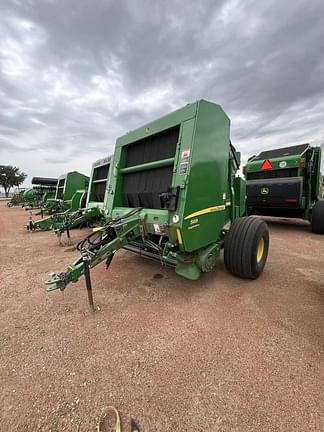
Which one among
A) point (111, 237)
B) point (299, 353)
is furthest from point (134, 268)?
point (299, 353)

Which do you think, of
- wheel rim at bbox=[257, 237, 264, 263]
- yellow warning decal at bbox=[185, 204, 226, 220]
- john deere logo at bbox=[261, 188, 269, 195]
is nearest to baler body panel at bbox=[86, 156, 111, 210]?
yellow warning decal at bbox=[185, 204, 226, 220]

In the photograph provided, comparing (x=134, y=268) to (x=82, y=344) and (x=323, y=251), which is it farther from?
(x=323, y=251)

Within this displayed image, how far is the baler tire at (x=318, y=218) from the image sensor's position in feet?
20.8

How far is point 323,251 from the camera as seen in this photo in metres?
4.80

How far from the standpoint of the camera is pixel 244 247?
3096mm

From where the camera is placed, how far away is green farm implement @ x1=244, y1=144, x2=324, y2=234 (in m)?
6.34

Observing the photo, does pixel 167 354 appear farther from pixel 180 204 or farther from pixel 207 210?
pixel 207 210

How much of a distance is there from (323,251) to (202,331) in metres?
4.21

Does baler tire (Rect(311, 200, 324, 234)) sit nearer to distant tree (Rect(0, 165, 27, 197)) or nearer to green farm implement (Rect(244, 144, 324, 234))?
green farm implement (Rect(244, 144, 324, 234))

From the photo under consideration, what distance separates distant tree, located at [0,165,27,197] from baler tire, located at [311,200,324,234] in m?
60.2

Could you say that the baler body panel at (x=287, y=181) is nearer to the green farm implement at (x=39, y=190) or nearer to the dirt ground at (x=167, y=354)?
the dirt ground at (x=167, y=354)

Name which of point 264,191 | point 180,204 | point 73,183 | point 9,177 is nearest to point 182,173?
point 180,204

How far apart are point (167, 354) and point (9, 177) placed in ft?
202

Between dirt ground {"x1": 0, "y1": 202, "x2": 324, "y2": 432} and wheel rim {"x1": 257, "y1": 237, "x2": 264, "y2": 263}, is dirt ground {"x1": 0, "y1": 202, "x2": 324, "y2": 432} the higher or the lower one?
the lower one
